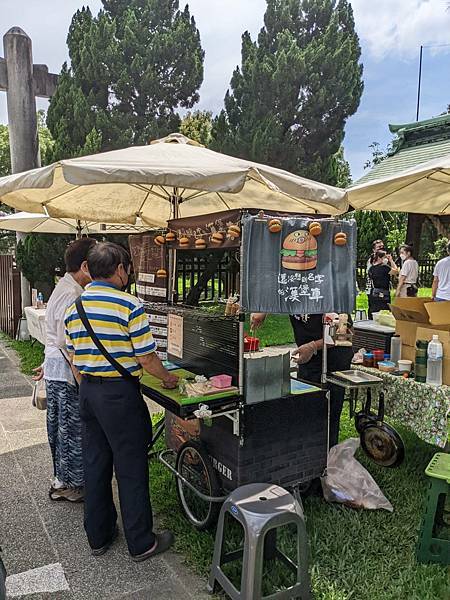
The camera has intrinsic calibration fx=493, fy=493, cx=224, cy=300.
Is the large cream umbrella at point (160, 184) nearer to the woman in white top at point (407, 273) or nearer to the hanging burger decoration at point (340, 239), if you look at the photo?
the hanging burger decoration at point (340, 239)

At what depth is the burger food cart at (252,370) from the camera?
9.43ft

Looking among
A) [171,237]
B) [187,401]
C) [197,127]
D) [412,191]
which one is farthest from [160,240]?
[197,127]

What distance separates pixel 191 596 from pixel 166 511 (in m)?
0.89

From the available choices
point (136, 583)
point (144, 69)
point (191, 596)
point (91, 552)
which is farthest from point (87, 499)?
point (144, 69)

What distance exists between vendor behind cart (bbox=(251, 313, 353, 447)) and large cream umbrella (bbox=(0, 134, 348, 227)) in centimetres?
86

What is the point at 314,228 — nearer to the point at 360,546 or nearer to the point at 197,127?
the point at 360,546

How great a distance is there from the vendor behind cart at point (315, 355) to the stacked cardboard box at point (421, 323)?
51cm

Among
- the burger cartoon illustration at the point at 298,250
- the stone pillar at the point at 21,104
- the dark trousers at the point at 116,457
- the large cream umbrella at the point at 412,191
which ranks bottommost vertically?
the dark trousers at the point at 116,457

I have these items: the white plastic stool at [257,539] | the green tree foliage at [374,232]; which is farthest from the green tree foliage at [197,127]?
the white plastic stool at [257,539]

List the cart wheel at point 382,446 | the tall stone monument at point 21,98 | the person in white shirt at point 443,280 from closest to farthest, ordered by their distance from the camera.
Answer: the cart wheel at point 382,446, the person in white shirt at point 443,280, the tall stone monument at point 21,98

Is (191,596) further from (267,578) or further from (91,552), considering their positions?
(91,552)

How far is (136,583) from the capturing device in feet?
8.91

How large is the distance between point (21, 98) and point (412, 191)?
822 cm

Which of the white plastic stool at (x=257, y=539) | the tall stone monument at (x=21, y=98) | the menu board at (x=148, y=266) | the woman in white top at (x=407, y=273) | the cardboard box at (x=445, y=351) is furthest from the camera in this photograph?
the woman in white top at (x=407, y=273)
